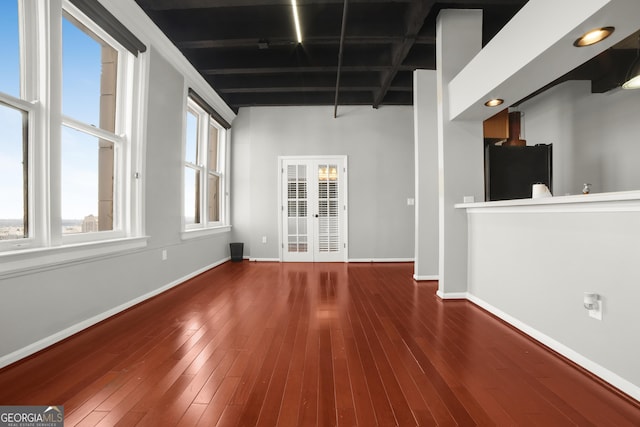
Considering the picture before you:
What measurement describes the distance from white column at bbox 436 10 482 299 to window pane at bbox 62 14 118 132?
12.3 ft

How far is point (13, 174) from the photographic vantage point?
77.4 inches

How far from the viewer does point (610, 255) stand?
1.65 m

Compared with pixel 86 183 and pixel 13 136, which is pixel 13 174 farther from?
pixel 86 183

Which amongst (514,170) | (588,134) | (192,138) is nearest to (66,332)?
(192,138)

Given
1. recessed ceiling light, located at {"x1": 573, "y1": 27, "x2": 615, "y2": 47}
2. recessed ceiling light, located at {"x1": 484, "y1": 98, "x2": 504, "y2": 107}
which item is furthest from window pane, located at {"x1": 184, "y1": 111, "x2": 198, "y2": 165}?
recessed ceiling light, located at {"x1": 573, "y1": 27, "x2": 615, "y2": 47}

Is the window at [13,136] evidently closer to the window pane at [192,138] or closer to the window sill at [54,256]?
the window sill at [54,256]

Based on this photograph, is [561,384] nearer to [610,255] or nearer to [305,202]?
[610,255]

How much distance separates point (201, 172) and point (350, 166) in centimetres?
291

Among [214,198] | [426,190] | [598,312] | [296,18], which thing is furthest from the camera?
[214,198]

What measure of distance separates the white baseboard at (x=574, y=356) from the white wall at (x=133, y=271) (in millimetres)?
3840

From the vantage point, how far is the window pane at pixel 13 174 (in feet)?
6.24

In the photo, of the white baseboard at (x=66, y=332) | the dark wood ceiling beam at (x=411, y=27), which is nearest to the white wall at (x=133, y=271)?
the white baseboard at (x=66, y=332)

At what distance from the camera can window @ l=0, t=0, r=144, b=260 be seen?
6.41 ft

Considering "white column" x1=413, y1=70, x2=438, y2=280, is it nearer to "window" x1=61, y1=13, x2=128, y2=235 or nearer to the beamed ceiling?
the beamed ceiling
